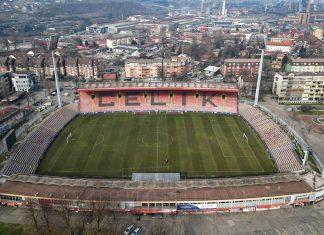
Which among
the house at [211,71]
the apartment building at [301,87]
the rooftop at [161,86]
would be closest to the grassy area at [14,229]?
the rooftop at [161,86]

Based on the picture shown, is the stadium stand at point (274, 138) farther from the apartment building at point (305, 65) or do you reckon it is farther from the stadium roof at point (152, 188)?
the apartment building at point (305, 65)

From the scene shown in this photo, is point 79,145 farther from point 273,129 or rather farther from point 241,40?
point 241,40

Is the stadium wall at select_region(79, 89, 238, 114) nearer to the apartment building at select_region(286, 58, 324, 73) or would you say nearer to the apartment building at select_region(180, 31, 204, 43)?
the apartment building at select_region(286, 58, 324, 73)

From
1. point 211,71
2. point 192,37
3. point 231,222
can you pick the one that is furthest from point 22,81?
point 192,37

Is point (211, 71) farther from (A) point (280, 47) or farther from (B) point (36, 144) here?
(B) point (36, 144)

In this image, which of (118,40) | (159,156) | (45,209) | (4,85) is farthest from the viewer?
(118,40)

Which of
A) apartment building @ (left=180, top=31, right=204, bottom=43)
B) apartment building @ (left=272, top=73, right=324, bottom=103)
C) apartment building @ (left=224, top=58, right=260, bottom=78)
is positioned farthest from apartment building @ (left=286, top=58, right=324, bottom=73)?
apartment building @ (left=180, top=31, right=204, bottom=43)

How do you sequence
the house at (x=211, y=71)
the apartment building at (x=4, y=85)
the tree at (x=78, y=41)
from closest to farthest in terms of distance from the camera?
the apartment building at (x=4, y=85)
the house at (x=211, y=71)
the tree at (x=78, y=41)

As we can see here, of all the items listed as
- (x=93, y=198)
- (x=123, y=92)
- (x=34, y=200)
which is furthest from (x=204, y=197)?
(x=123, y=92)
